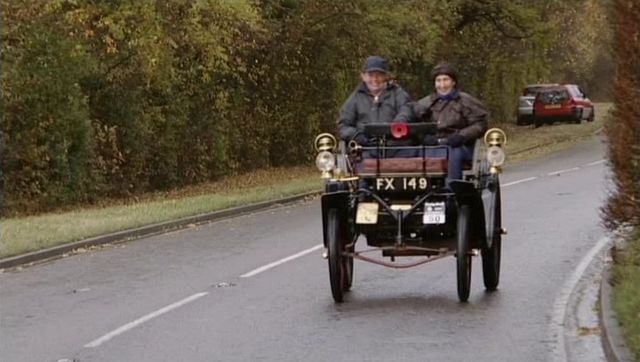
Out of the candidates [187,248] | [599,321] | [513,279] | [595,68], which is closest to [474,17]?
[187,248]

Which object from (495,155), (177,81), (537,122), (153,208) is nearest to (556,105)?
(537,122)

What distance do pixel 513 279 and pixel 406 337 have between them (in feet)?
12.0

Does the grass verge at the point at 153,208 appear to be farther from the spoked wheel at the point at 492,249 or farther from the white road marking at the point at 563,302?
the spoked wheel at the point at 492,249

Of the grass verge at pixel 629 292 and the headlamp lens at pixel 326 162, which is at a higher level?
the headlamp lens at pixel 326 162

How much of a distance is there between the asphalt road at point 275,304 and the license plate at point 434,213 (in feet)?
2.60

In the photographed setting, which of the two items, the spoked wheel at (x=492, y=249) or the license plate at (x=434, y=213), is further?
the spoked wheel at (x=492, y=249)

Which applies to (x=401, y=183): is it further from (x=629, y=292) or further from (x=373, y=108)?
(x=629, y=292)

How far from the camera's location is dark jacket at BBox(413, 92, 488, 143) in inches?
538

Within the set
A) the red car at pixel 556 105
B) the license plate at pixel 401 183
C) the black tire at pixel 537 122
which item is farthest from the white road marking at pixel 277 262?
the black tire at pixel 537 122

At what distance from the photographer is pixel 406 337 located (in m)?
11.4

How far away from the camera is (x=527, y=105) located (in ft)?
186

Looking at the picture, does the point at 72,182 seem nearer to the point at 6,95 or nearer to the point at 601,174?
the point at 6,95

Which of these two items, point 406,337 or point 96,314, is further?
point 96,314

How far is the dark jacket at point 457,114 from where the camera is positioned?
1366 cm
